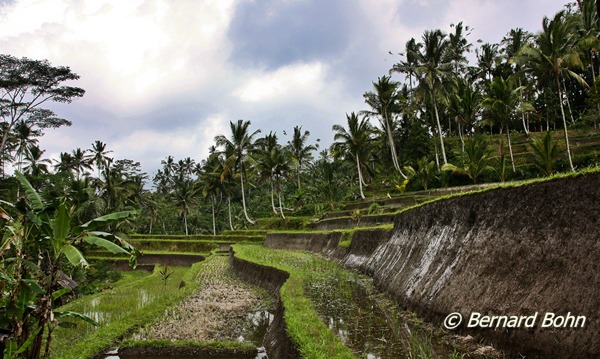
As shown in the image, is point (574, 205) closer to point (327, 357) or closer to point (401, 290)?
point (327, 357)

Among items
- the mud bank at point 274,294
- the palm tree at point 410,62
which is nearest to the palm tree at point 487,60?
the palm tree at point 410,62

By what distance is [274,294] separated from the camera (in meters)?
13.1

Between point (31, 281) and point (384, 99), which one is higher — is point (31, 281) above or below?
below

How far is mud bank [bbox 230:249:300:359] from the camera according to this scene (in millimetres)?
6376

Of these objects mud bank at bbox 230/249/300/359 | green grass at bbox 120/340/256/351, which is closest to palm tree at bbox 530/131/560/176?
mud bank at bbox 230/249/300/359

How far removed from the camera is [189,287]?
13672 millimetres

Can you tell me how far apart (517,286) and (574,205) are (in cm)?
136

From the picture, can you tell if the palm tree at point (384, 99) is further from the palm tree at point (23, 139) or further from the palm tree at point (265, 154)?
the palm tree at point (23, 139)

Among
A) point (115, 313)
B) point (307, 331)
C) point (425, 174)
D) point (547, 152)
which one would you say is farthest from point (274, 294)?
point (425, 174)

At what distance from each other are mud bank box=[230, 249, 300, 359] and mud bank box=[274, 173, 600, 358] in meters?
2.73

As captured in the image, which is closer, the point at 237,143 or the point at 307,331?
the point at 307,331

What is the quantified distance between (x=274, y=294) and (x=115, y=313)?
5012 millimetres

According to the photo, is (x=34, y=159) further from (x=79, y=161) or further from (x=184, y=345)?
(x=184, y=345)

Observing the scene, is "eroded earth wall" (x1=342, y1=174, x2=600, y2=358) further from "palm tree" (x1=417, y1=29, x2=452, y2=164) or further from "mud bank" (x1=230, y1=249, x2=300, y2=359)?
"palm tree" (x1=417, y1=29, x2=452, y2=164)
